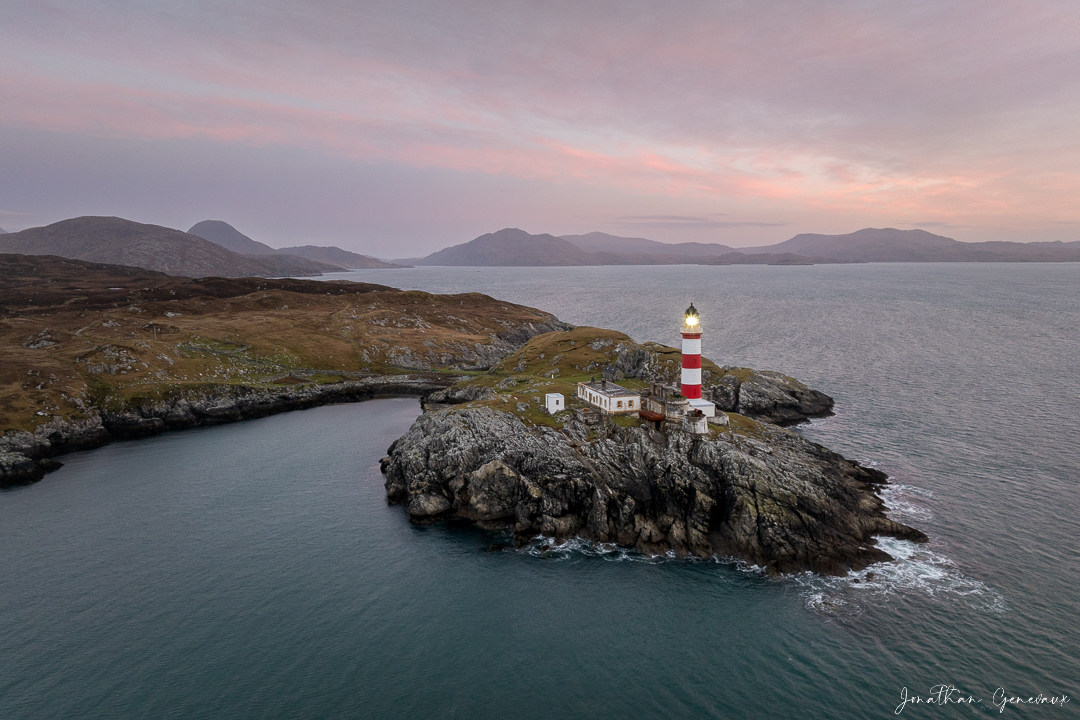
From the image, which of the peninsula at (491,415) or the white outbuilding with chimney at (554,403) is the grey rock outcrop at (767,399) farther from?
the white outbuilding with chimney at (554,403)

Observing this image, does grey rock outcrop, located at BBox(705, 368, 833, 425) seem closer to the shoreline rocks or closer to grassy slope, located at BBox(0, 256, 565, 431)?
the shoreline rocks

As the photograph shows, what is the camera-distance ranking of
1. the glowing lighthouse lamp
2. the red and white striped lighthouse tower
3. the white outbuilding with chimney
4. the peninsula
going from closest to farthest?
the peninsula, the glowing lighthouse lamp, the red and white striped lighthouse tower, the white outbuilding with chimney

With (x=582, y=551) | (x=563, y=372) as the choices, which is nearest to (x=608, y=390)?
(x=582, y=551)

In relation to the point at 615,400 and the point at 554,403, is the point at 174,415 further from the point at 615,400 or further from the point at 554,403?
the point at 615,400

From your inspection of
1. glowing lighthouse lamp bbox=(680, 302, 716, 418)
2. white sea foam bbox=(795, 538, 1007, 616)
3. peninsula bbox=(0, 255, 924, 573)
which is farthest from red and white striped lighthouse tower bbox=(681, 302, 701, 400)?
white sea foam bbox=(795, 538, 1007, 616)

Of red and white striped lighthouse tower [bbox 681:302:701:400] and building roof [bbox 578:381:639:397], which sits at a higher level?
red and white striped lighthouse tower [bbox 681:302:701:400]

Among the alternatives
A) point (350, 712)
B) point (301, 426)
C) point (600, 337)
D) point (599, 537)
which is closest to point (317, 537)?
point (350, 712)

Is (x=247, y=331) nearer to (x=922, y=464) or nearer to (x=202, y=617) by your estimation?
(x=202, y=617)

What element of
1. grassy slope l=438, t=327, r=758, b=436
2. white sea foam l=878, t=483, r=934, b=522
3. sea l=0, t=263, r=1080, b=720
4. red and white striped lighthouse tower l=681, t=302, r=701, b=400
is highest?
red and white striped lighthouse tower l=681, t=302, r=701, b=400
